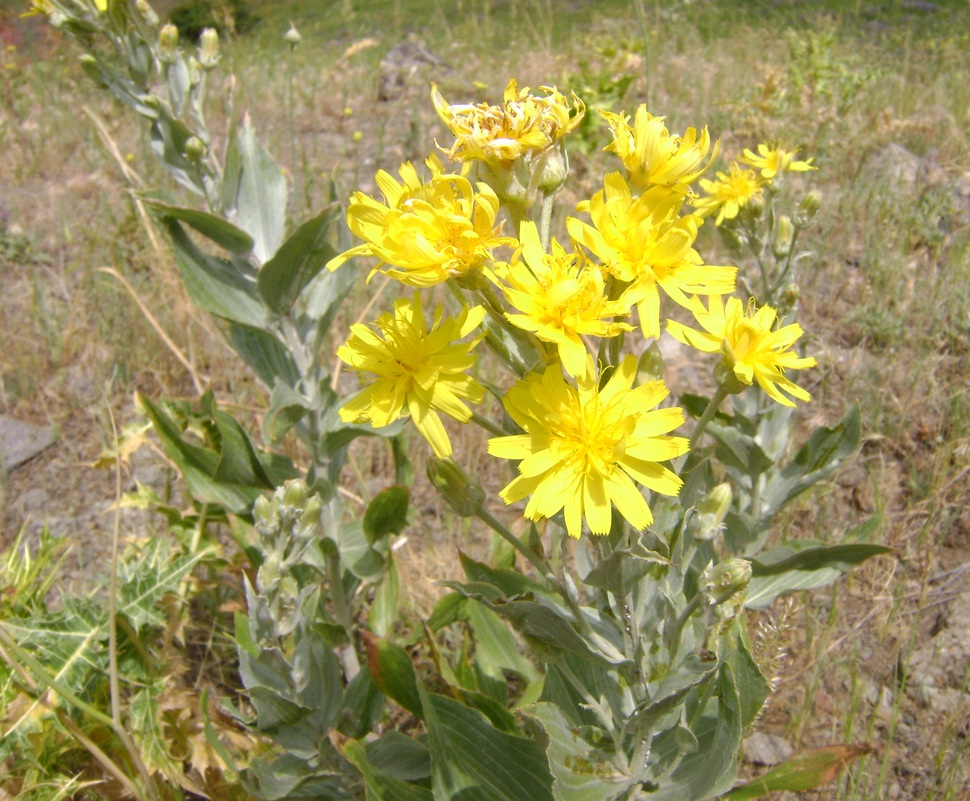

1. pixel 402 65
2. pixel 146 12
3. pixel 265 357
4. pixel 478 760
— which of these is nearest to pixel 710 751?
pixel 478 760

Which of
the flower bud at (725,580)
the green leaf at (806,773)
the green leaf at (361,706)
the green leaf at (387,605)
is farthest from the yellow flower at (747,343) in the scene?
the green leaf at (387,605)

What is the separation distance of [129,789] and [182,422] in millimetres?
1263

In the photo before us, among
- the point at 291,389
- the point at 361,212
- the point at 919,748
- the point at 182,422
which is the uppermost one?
the point at 361,212

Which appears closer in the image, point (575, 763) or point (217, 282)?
point (575, 763)

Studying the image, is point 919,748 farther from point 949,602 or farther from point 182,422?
point 182,422

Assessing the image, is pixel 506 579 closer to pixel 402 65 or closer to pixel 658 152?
pixel 658 152

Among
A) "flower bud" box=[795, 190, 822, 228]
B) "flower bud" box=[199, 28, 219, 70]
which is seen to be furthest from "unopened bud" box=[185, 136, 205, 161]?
"flower bud" box=[795, 190, 822, 228]

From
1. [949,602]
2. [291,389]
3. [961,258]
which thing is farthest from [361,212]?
[961,258]

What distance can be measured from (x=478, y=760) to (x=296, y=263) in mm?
1418

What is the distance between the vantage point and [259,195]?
2402 millimetres

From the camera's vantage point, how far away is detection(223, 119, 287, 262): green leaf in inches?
94.0

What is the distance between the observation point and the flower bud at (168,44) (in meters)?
2.20

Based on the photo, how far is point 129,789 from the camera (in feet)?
6.45

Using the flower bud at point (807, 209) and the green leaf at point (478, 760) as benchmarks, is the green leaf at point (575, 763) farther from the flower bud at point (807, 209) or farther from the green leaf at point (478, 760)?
the flower bud at point (807, 209)
